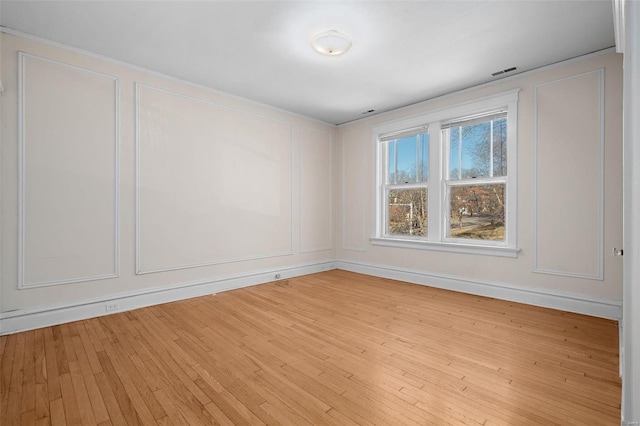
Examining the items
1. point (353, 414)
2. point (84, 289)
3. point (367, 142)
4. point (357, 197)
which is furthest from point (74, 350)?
point (367, 142)

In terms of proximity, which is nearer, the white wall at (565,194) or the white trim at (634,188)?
the white trim at (634,188)

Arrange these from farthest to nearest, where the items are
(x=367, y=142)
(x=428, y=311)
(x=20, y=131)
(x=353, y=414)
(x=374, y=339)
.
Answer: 1. (x=367, y=142)
2. (x=428, y=311)
3. (x=20, y=131)
4. (x=374, y=339)
5. (x=353, y=414)

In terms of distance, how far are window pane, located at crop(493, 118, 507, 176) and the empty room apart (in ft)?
0.08

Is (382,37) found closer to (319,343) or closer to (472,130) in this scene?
(472,130)

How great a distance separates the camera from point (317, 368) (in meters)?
2.20

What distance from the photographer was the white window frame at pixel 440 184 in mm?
3846

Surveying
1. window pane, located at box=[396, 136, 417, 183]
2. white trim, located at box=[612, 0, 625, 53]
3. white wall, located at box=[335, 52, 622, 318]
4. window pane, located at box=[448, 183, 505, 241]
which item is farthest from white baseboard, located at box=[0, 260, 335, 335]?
white trim, located at box=[612, 0, 625, 53]

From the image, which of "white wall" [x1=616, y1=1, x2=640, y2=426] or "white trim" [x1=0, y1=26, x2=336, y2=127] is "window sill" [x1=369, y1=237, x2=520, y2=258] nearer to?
"white trim" [x1=0, y1=26, x2=336, y2=127]

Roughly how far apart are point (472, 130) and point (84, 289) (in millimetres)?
5284

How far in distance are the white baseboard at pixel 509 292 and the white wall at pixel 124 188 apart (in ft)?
6.17

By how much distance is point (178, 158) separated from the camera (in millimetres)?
3971

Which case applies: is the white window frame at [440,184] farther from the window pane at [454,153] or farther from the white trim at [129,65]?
the white trim at [129,65]

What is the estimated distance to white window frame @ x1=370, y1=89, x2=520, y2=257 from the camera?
12.6 feet

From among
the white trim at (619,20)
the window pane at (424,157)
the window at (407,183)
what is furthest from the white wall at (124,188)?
the white trim at (619,20)
